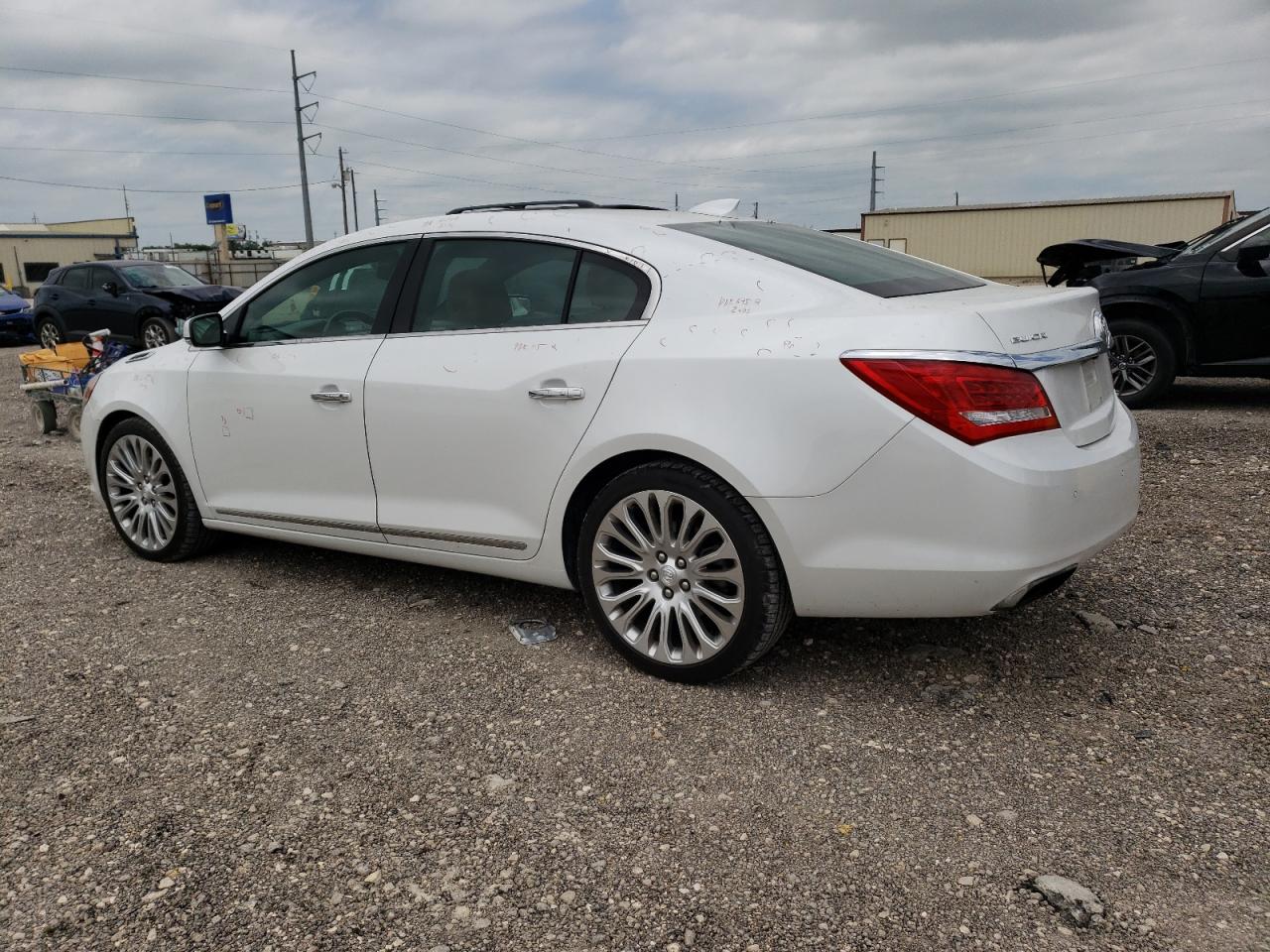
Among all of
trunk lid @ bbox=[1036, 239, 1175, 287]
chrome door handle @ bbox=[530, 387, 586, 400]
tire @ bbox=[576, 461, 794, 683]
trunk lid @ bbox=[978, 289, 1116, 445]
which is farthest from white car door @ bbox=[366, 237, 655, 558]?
trunk lid @ bbox=[1036, 239, 1175, 287]

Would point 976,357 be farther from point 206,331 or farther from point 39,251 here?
point 39,251

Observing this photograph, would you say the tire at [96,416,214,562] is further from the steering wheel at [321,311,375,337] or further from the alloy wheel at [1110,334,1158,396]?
the alloy wheel at [1110,334,1158,396]

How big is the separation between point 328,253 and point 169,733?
2.08m

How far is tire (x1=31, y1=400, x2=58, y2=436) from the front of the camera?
9.18 meters

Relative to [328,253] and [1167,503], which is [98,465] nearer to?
[328,253]

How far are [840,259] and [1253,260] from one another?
212 inches

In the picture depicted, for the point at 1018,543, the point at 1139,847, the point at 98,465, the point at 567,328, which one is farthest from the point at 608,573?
the point at 98,465

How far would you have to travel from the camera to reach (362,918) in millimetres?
2338

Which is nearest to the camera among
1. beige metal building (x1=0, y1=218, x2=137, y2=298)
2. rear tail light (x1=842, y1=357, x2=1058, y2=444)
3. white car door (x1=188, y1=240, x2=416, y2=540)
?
rear tail light (x1=842, y1=357, x2=1058, y2=444)

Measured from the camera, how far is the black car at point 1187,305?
7633mm

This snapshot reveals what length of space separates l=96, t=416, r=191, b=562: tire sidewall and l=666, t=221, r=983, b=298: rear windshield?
107 inches

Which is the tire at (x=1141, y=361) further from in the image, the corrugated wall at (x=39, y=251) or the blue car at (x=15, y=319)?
the corrugated wall at (x=39, y=251)

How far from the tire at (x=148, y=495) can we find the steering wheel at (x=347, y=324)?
1165 millimetres

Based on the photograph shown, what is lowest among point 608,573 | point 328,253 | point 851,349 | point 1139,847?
point 1139,847
